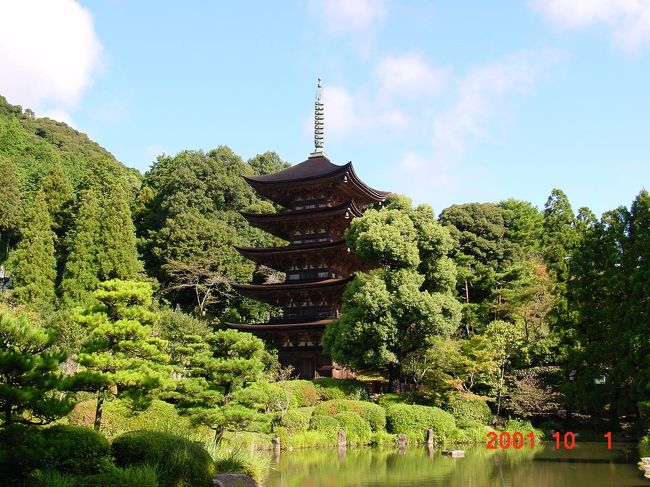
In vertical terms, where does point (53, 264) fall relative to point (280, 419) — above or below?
above

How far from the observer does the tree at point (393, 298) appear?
24109 mm

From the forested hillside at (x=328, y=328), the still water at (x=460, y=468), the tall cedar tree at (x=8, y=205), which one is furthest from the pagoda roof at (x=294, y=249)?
the tall cedar tree at (x=8, y=205)

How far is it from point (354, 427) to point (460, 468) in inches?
253

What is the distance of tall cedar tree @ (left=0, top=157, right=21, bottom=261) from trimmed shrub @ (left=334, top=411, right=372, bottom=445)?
86.3ft

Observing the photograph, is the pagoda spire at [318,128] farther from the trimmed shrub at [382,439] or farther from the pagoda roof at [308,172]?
the trimmed shrub at [382,439]

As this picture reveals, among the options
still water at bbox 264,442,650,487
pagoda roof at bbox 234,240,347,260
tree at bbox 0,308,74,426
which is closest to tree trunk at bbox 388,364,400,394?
still water at bbox 264,442,650,487

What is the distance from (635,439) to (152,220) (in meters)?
31.3

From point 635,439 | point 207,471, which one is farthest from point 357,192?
point 207,471

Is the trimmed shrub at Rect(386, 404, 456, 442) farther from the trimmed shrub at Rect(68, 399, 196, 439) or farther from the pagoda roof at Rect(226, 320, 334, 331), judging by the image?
the trimmed shrub at Rect(68, 399, 196, 439)

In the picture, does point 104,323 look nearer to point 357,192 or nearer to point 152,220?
point 357,192

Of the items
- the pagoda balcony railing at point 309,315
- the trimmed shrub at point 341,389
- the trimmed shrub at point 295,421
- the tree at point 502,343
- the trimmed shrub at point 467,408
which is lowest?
the trimmed shrub at point 295,421

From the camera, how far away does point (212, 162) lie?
42.6 metres

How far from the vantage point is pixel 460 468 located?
1591cm

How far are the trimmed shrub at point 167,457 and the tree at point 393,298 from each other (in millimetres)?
14599
